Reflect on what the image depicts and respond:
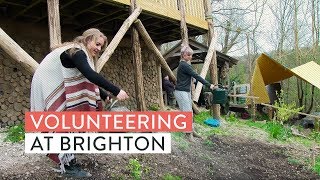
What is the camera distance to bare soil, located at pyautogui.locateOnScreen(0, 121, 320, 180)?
3970 mm

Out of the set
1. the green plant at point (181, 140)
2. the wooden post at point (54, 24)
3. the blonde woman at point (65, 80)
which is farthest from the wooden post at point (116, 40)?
the green plant at point (181, 140)

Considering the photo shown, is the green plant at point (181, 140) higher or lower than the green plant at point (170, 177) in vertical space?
higher

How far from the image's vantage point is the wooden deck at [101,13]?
22.0 feet

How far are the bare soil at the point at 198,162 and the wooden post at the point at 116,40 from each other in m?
1.35

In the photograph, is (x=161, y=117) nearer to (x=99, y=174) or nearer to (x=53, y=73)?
(x=53, y=73)

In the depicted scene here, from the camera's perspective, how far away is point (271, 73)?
1323 centimetres

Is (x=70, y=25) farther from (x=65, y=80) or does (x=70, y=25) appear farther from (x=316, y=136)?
(x=316, y=136)

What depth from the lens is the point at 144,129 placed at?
267 centimetres

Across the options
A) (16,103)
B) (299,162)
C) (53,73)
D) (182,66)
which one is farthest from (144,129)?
(16,103)

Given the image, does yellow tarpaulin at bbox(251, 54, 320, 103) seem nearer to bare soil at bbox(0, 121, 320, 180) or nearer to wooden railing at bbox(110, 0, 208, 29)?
wooden railing at bbox(110, 0, 208, 29)

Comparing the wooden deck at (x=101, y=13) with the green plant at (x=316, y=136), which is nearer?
the wooden deck at (x=101, y=13)

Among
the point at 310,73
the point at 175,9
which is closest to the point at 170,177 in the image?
the point at 175,9

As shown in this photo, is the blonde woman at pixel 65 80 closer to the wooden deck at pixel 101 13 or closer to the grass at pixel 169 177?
the grass at pixel 169 177

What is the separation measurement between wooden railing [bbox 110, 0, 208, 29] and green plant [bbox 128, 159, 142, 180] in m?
3.09
